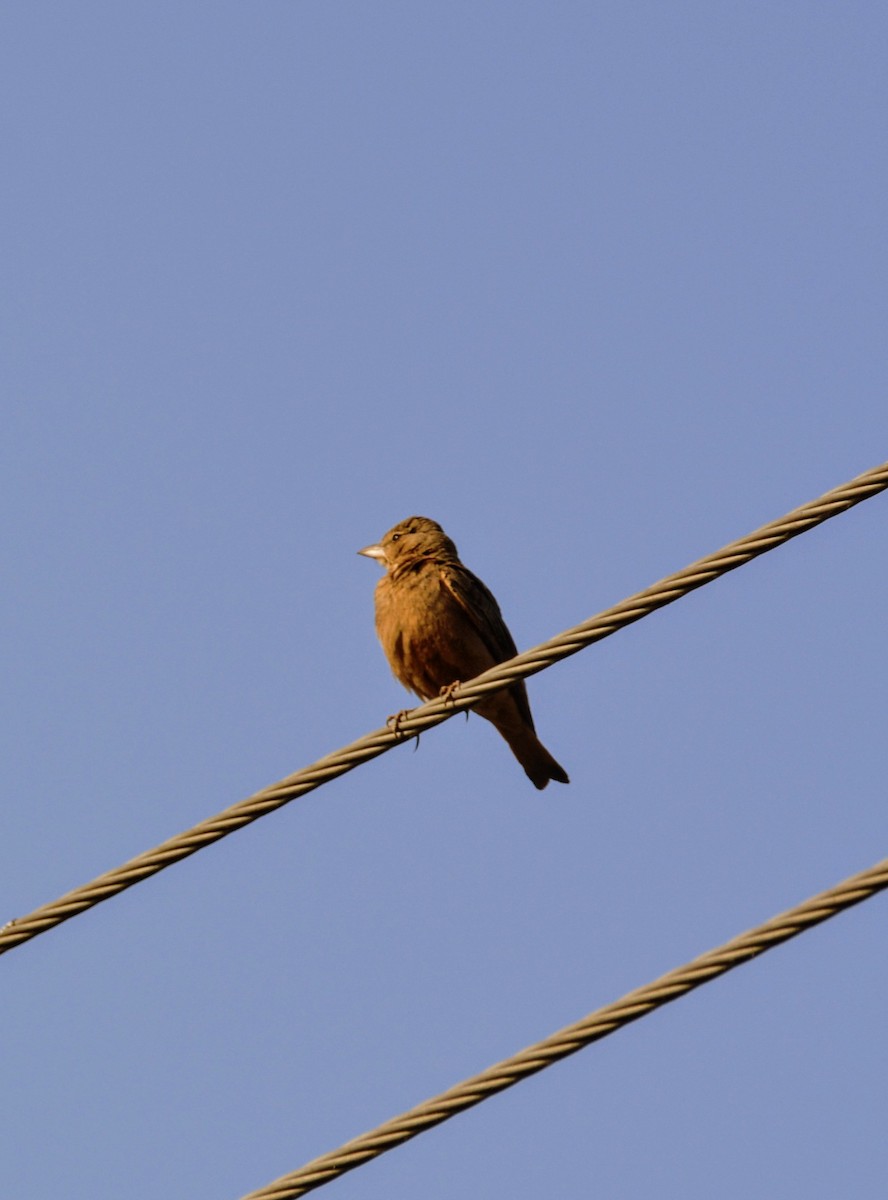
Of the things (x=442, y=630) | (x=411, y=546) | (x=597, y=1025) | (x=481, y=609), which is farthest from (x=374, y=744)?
(x=411, y=546)

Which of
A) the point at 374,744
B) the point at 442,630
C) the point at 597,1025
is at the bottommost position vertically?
the point at 597,1025

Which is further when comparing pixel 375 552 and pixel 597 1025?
pixel 375 552

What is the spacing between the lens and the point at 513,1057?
12.5ft

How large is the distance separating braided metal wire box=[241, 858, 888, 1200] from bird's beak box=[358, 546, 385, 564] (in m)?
5.43

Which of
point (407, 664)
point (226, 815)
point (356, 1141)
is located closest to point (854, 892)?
point (356, 1141)

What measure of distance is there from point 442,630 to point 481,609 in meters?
0.28

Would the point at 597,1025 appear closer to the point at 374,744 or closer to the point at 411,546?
the point at 374,744

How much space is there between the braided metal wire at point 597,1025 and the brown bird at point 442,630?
14.6 ft

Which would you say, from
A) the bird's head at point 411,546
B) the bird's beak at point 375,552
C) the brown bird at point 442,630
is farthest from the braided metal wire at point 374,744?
the bird's beak at point 375,552

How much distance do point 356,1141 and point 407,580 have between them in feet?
16.2

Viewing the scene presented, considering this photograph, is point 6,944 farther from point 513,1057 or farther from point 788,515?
point 788,515

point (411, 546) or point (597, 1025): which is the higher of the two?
point (411, 546)

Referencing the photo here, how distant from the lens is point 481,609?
28.2 feet

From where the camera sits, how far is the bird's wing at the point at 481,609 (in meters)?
8.52
